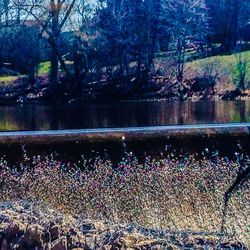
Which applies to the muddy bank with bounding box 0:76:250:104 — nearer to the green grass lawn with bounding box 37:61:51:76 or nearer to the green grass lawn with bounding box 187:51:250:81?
the green grass lawn with bounding box 187:51:250:81

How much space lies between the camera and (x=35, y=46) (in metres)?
41.8

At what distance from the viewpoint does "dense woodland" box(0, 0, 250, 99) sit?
38.6 metres

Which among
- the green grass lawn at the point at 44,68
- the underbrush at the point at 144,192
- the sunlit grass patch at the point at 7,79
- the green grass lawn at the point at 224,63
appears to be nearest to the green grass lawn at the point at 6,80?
the sunlit grass patch at the point at 7,79

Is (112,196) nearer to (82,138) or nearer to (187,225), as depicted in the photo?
(187,225)

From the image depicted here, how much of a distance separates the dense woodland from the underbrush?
27.9 m

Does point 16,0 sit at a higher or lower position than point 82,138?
higher

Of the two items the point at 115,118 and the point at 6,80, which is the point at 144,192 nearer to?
the point at 115,118

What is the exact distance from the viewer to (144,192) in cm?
812

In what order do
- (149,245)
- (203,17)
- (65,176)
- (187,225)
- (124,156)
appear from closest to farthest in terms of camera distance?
(149,245) → (187,225) → (65,176) → (124,156) → (203,17)

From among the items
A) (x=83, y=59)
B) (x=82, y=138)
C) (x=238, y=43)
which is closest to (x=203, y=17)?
(x=238, y=43)

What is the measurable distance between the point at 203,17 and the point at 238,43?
9.07 ft

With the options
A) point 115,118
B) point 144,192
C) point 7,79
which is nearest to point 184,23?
point 7,79

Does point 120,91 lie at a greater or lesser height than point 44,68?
lesser

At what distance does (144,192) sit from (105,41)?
3303 centimetres
